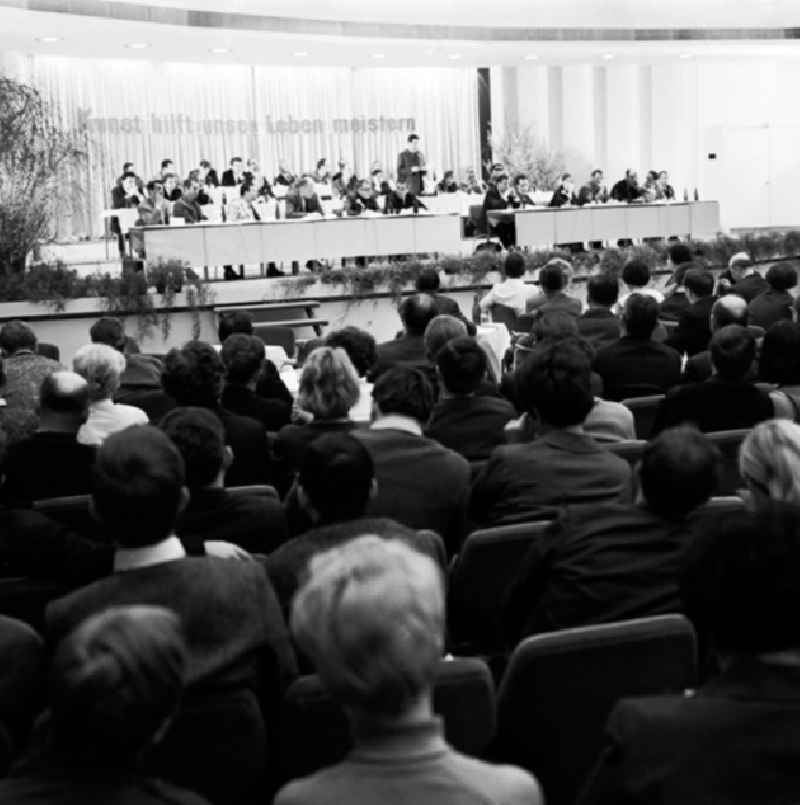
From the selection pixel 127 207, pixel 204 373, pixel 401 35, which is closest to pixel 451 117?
pixel 401 35

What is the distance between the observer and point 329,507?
3.03m

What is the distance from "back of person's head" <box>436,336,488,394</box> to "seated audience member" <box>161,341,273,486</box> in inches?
28.0

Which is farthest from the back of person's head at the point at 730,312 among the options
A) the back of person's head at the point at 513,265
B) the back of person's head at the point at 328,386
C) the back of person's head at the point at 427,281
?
the back of person's head at the point at 513,265

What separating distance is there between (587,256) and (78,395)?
36.6 feet

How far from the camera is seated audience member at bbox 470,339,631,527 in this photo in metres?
3.62

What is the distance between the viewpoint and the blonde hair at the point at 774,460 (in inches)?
117

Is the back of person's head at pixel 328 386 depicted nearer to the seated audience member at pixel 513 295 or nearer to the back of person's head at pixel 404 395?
the back of person's head at pixel 404 395

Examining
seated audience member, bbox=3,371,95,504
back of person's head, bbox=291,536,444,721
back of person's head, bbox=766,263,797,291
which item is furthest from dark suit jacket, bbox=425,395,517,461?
back of person's head, bbox=766,263,797,291

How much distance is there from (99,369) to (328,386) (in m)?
1.02

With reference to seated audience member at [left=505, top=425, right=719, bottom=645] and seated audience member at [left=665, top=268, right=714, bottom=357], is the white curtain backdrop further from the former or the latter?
seated audience member at [left=505, top=425, right=719, bottom=645]

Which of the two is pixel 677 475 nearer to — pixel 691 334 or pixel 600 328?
pixel 691 334

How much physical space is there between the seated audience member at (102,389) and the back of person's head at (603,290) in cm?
371

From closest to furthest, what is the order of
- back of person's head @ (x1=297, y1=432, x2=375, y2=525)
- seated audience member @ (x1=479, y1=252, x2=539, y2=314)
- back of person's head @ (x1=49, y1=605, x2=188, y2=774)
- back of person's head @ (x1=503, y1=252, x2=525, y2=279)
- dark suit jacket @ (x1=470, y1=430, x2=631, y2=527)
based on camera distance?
back of person's head @ (x1=49, y1=605, x2=188, y2=774), back of person's head @ (x1=297, y1=432, x2=375, y2=525), dark suit jacket @ (x1=470, y1=430, x2=631, y2=527), back of person's head @ (x1=503, y1=252, x2=525, y2=279), seated audience member @ (x1=479, y1=252, x2=539, y2=314)

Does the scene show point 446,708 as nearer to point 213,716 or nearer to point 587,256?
point 213,716
